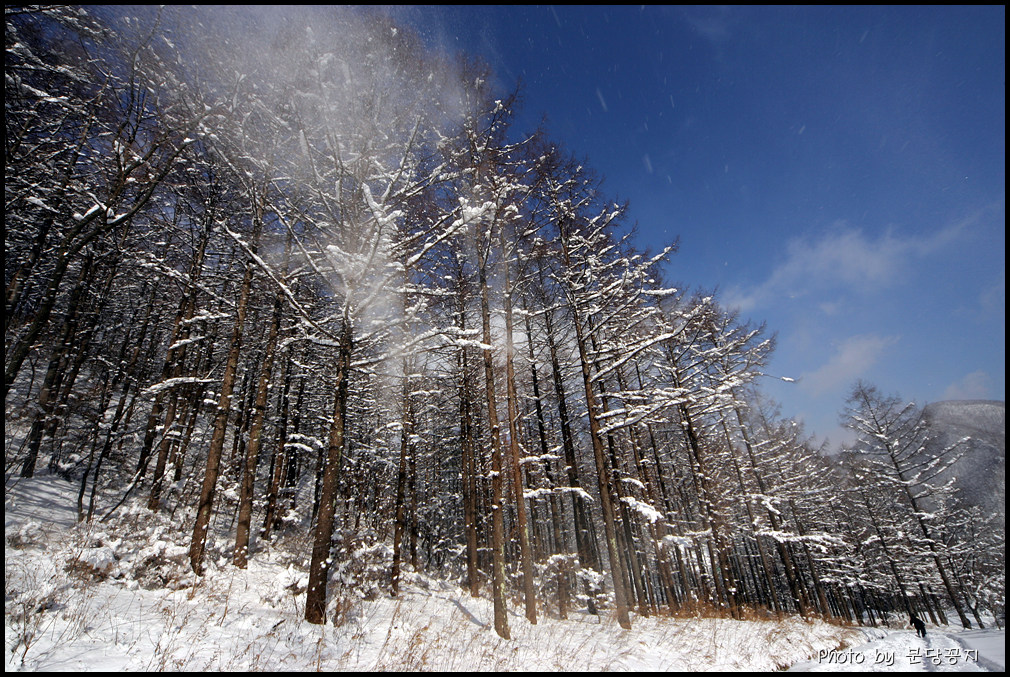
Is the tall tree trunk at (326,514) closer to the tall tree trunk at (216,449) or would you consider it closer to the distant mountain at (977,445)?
the tall tree trunk at (216,449)

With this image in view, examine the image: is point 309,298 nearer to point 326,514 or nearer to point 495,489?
point 326,514

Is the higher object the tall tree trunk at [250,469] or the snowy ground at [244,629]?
the tall tree trunk at [250,469]

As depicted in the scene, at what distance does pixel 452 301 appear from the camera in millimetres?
12117

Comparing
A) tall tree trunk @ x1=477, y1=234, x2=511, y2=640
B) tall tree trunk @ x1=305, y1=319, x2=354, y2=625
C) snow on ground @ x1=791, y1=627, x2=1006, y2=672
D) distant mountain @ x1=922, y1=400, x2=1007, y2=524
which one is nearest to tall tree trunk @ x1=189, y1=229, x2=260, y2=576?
tall tree trunk @ x1=305, y1=319, x2=354, y2=625

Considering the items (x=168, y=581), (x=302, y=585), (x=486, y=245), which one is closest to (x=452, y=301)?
(x=486, y=245)

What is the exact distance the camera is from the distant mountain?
1250 inches

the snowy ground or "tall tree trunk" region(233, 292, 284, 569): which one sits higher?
"tall tree trunk" region(233, 292, 284, 569)

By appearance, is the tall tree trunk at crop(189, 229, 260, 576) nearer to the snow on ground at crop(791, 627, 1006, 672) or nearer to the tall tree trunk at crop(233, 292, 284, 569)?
the tall tree trunk at crop(233, 292, 284, 569)

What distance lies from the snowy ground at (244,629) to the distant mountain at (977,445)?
89.0 feet

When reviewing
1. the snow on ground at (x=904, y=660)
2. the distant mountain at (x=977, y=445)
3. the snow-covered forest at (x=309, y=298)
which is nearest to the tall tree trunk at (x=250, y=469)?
the snow-covered forest at (x=309, y=298)

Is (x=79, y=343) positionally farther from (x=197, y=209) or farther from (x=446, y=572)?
(x=446, y=572)

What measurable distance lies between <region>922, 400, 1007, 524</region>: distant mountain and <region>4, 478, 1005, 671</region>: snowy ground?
27.1 meters

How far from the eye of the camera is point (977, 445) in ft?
106

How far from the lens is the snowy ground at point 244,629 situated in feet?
14.2
